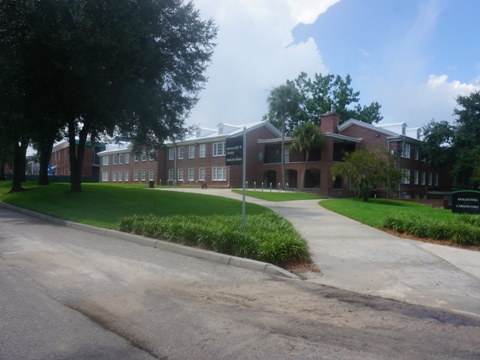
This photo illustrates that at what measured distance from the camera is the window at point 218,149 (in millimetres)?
43656

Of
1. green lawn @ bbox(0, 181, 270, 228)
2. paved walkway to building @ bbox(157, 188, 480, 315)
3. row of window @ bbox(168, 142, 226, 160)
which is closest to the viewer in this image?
paved walkway to building @ bbox(157, 188, 480, 315)

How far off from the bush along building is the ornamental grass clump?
2535cm

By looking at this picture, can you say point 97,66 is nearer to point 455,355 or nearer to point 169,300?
point 169,300

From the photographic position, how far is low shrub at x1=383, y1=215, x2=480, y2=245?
9.62 metres

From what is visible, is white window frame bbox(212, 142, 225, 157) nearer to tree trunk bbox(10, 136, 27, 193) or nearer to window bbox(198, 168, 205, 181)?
window bbox(198, 168, 205, 181)

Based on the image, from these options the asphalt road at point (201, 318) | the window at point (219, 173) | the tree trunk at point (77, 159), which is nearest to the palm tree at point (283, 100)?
the window at point (219, 173)

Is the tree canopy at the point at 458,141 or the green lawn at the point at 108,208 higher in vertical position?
the tree canopy at the point at 458,141

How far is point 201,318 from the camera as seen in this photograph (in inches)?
182

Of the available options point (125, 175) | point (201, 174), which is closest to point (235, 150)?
point (201, 174)

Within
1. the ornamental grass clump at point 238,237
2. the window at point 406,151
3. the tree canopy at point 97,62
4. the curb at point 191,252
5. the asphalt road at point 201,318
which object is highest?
the tree canopy at point 97,62

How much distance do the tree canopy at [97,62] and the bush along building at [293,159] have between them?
558 inches

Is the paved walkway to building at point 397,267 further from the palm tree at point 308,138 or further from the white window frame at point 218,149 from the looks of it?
the white window frame at point 218,149

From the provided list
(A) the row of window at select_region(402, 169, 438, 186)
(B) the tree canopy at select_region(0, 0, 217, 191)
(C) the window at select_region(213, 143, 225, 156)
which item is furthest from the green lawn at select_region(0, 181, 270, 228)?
(A) the row of window at select_region(402, 169, 438, 186)

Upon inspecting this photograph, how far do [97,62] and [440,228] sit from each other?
609 inches
